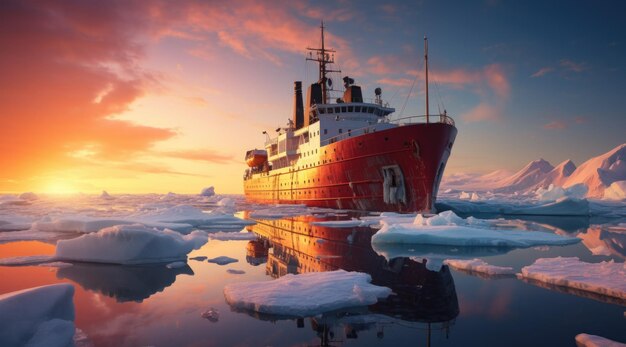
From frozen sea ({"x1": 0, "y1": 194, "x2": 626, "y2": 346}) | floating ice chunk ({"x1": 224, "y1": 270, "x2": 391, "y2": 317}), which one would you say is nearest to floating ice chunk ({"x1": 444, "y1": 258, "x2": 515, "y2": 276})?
frozen sea ({"x1": 0, "y1": 194, "x2": 626, "y2": 346})

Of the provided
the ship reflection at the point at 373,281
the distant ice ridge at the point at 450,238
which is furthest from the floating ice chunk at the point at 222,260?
the distant ice ridge at the point at 450,238

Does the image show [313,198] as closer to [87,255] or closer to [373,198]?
[373,198]

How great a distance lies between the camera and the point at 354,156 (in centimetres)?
2348

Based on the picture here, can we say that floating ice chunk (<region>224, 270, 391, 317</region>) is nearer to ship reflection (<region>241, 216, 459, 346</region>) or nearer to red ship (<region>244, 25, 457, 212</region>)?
ship reflection (<region>241, 216, 459, 346</region>)

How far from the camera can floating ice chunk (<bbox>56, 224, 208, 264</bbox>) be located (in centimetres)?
868

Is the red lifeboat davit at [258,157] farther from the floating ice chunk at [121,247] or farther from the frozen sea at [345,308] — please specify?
the floating ice chunk at [121,247]

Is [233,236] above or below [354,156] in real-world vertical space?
below

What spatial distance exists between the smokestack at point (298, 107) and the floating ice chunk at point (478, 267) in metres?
31.4

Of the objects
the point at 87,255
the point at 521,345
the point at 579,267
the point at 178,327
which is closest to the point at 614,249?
the point at 579,267

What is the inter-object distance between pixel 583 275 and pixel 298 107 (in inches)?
1361

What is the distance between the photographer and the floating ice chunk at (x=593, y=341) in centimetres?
378

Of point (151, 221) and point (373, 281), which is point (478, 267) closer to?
point (373, 281)

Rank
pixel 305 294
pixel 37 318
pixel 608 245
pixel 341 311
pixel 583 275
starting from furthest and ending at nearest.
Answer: pixel 608 245
pixel 583 275
pixel 305 294
pixel 341 311
pixel 37 318

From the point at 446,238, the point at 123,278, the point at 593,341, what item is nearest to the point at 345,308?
the point at 593,341
